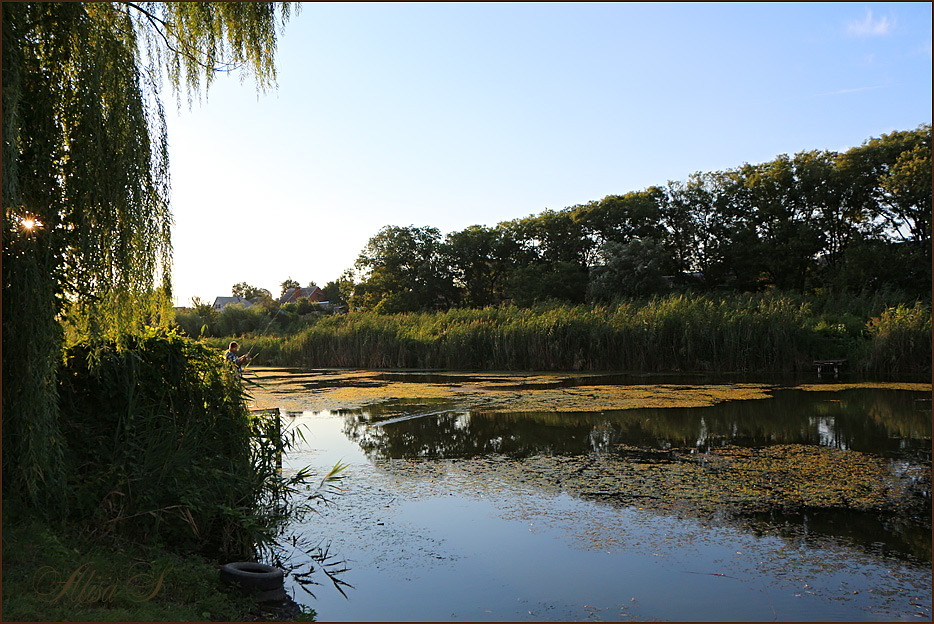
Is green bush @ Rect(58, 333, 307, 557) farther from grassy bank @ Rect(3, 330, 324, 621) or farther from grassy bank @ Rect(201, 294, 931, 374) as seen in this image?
grassy bank @ Rect(201, 294, 931, 374)

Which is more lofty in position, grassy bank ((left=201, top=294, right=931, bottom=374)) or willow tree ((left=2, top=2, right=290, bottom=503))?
willow tree ((left=2, top=2, right=290, bottom=503))

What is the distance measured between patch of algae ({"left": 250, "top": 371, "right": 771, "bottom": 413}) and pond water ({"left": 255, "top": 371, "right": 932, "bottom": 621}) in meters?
1.32

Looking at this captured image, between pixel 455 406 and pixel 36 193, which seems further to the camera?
pixel 455 406

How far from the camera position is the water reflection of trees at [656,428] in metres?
8.93

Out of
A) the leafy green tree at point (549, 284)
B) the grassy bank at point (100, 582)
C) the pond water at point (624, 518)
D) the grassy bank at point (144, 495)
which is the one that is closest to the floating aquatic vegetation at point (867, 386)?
the pond water at point (624, 518)

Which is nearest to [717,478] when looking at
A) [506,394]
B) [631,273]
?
[506,394]

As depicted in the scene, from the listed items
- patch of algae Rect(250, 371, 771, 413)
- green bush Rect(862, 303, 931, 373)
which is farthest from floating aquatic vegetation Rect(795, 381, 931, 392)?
green bush Rect(862, 303, 931, 373)

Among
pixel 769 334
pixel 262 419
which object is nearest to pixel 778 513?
pixel 262 419

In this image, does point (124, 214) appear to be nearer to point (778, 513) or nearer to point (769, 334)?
point (778, 513)

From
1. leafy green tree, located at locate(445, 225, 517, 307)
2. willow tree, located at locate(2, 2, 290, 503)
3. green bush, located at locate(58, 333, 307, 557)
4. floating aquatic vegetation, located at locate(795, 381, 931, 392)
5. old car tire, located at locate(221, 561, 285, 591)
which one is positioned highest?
leafy green tree, located at locate(445, 225, 517, 307)

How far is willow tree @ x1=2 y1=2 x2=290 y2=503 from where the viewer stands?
4.20 metres

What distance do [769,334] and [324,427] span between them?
43.6ft

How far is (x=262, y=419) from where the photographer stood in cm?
627

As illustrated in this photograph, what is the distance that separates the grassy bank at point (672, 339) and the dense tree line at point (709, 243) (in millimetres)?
8695
